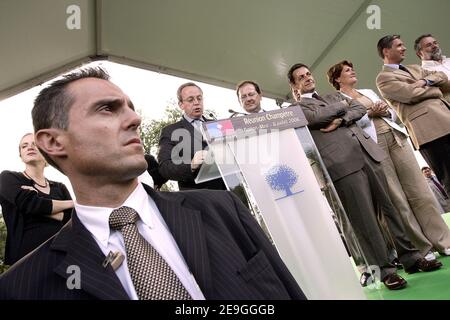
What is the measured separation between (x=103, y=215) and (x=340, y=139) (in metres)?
2.29

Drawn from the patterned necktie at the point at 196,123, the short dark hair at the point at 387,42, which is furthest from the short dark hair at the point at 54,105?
the short dark hair at the point at 387,42

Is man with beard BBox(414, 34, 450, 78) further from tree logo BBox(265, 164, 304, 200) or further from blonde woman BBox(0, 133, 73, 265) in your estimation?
blonde woman BBox(0, 133, 73, 265)

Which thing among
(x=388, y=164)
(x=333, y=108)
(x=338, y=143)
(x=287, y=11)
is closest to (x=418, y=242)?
(x=388, y=164)

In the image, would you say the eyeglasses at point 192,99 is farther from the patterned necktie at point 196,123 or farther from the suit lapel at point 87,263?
the suit lapel at point 87,263

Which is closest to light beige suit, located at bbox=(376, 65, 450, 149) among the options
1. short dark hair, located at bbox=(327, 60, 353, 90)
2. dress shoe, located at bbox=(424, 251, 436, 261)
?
short dark hair, located at bbox=(327, 60, 353, 90)

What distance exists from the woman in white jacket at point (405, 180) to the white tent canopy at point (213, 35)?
257 centimetres

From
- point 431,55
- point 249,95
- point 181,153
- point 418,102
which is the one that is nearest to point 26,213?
point 181,153

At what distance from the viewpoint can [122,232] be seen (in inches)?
45.4

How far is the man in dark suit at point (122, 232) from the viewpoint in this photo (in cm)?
105

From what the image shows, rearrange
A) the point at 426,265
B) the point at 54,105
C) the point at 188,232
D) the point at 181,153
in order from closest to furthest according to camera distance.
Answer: the point at 188,232 < the point at 54,105 < the point at 181,153 < the point at 426,265

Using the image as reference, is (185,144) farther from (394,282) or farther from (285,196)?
(394,282)

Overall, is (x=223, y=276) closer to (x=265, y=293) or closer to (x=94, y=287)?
(x=265, y=293)

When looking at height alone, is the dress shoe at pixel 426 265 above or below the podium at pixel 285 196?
below

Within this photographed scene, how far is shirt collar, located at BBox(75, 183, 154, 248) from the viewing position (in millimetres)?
1187
